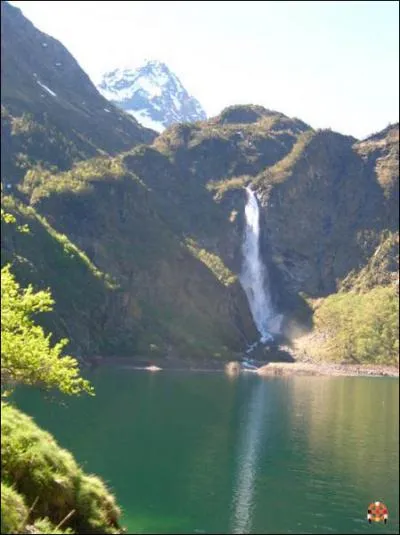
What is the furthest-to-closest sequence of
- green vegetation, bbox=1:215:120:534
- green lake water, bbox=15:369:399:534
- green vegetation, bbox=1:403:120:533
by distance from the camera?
green lake water, bbox=15:369:399:534
green vegetation, bbox=1:403:120:533
green vegetation, bbox=1:215:120:534

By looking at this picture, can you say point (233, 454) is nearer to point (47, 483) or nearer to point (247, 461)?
point (247, 461)

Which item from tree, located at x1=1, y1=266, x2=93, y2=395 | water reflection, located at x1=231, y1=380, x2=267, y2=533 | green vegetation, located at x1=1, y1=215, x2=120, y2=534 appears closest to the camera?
green vegetation, located at x1=1, y1=215, x2=120, y2=534

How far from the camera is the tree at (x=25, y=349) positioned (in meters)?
16.0

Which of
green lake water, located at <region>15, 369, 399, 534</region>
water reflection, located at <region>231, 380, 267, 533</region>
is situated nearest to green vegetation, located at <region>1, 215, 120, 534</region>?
green lake water, located at <region>15, 369, 399, 534</region>

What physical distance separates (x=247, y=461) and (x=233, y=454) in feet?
10.9

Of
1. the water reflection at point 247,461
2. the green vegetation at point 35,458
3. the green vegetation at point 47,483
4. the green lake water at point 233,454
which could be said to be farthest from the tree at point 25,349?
the water reflection at point 247,461

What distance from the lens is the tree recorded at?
16.0 meters

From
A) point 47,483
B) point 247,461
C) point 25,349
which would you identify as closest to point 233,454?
point 247,461

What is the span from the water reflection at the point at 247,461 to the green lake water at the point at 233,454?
171mm

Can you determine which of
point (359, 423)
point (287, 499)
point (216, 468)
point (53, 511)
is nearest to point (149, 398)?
point (359, 423)

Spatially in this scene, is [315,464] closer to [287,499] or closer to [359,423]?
[287,499]

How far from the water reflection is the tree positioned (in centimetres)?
4401

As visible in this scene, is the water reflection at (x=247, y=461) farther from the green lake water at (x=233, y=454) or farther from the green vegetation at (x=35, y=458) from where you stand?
the green vegetation at (x=35, y=458)

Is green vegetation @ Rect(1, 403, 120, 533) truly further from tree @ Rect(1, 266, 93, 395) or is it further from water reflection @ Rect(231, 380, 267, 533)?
water reflection @ Rect(231, 380, 267, 533)
